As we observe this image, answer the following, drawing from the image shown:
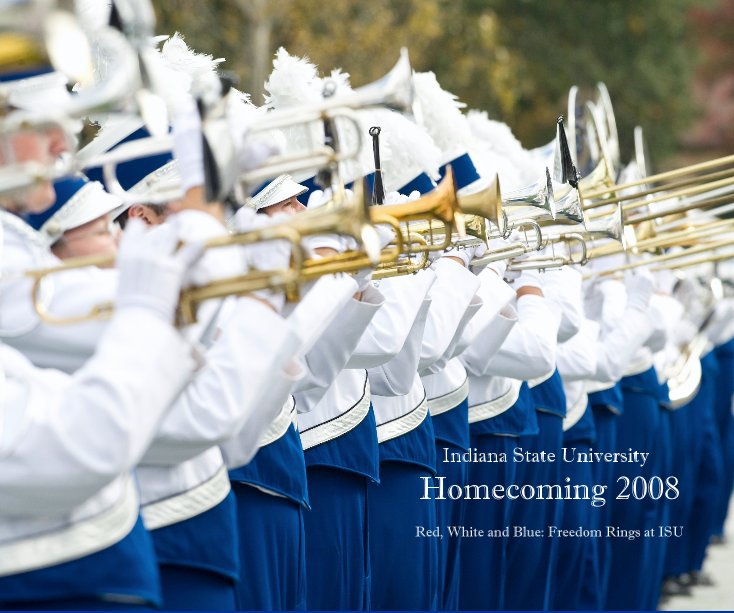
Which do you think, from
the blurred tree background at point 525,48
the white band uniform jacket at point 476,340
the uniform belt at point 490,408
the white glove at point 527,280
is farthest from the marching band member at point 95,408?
the blurred tree background at point 525,48

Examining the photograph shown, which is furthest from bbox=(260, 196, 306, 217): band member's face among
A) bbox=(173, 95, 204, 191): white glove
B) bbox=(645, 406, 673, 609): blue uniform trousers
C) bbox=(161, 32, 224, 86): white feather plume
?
bbox=(645, 406, 673, 609): blue uniform trousers

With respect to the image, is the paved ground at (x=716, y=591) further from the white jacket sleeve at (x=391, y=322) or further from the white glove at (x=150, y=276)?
the white glove at (x=150, y=276)

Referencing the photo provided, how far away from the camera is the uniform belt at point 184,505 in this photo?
3758 millimetres

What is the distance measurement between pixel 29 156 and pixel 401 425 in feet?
9.74

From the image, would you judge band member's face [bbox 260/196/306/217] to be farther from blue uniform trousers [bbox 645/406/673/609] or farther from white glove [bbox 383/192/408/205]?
blue uniform trousers [bbox 645/406/673/609]

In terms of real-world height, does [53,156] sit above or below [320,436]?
above

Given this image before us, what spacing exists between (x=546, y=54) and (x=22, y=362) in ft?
84.3

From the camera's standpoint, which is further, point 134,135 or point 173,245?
point 134,135

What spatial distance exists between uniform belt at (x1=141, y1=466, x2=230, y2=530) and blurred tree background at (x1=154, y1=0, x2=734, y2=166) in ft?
42.1

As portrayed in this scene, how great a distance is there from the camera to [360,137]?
3396 mm

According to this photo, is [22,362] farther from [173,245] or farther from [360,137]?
[360,137]

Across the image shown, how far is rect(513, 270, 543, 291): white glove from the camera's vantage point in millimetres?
7285

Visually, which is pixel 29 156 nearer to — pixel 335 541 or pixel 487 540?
pixel 335 541

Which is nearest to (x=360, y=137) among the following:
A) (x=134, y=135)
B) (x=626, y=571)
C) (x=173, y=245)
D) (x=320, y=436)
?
(x=173, y=245)
